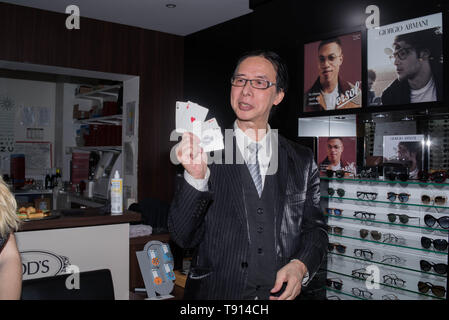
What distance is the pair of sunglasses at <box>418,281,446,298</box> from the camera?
234 cm

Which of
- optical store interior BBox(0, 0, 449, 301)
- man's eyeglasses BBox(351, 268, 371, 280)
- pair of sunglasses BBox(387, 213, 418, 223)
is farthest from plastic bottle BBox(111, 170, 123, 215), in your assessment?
pair of sunglasses BBox(387, 213, 418, 223)

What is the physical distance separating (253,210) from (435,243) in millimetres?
1444

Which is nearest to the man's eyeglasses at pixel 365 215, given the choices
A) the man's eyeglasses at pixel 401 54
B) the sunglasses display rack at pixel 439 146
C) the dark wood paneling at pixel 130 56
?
the sunglasses display rack at pixel 439 146

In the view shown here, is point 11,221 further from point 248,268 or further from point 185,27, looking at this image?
point 185,27

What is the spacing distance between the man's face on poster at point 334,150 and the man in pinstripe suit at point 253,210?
1.38m

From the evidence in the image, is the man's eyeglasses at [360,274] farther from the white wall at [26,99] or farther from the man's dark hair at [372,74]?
the white wall at [26,99]

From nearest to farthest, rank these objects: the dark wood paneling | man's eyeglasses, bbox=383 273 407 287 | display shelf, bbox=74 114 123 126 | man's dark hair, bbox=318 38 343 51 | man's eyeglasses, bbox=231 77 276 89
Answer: man's eyeglasses, bbox=231 77 276 89 → man's eyeglasses, bbox=383 273 407 287 → man's dark hair, bbox=318 38 343 51 → the dark wood paneling → display shelf, bbox=74 114 123 126

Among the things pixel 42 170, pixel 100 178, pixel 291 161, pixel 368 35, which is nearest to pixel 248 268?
pixel 291 161

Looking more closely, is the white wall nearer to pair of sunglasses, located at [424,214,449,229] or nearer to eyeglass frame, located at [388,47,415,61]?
eyeglass frame, located at [388,47,415,61]

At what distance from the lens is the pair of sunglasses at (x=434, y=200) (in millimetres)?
2308

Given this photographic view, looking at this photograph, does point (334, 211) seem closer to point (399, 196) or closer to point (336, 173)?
point (336, 173)

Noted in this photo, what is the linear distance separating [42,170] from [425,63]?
6181 mm

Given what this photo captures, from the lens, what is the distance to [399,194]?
252 centimetres

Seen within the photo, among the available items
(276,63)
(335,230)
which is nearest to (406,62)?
(335,230)
